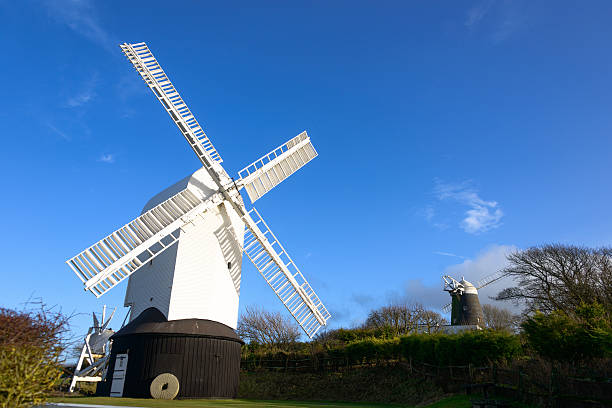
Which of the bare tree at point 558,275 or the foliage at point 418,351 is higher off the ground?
the bare tree at point 558,275

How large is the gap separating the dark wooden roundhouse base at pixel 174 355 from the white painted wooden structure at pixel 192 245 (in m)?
0.65

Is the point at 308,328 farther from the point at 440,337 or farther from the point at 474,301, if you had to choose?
the point at 474,301

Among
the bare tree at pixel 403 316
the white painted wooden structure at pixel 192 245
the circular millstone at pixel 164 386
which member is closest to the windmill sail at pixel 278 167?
the white painted wooden structure at pixel 192 245

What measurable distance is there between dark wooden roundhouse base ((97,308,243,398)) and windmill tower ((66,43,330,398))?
4cm

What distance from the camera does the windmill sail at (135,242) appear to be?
14250mm

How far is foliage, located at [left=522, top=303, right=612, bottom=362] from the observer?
10.0m

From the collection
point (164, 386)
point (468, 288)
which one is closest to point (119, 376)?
point (164, 386)

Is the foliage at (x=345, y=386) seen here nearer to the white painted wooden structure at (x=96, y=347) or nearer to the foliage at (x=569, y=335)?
the foliage at (x=569, y=335)

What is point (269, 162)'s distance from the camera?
780 inches

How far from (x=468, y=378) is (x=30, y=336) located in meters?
14.0

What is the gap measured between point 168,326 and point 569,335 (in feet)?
44.5

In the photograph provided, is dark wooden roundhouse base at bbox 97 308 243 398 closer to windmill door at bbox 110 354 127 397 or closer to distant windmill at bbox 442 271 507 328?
windmill door at bbox 110 354 127 397

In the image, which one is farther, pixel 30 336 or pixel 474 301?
pixel 474 301

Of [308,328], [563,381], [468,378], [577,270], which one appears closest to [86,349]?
[308,328]
